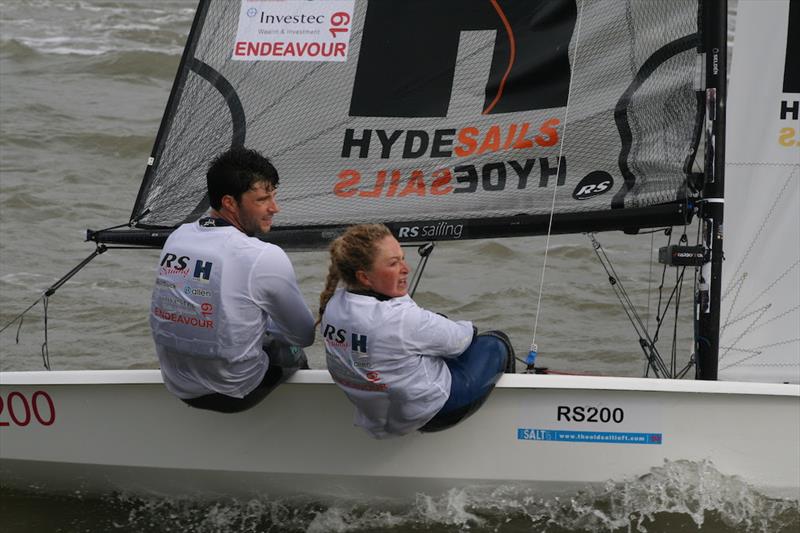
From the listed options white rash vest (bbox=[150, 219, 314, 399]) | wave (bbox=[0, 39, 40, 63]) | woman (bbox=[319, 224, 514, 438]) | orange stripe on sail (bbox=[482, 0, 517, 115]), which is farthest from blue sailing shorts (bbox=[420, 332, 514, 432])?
wave (bbox=[0, 39, 40, 63])

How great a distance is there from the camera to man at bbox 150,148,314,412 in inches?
123

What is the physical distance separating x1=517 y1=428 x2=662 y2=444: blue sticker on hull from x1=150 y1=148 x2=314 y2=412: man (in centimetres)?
67

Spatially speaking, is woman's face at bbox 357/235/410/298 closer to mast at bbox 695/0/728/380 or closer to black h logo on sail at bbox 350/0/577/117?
black h logo on sail at bbox 350/0/577/117

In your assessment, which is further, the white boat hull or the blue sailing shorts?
the white boat hull

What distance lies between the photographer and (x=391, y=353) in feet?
10.1

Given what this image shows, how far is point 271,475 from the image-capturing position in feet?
11.6

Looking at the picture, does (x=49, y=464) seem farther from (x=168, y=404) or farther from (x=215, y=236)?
(x=215, y=236)

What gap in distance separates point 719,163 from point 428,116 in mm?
885

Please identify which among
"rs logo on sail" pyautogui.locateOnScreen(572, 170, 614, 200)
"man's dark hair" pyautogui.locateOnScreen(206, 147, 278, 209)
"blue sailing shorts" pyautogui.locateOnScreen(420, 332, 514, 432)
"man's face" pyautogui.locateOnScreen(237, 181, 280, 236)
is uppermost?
"rs logo on sail" pyautogui.locateOnScreen(572, 170, 614, 200)

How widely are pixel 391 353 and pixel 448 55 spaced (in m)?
1.15

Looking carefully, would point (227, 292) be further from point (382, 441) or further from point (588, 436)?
point (588, 436)

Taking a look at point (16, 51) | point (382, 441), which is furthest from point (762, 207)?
point (16, 51)

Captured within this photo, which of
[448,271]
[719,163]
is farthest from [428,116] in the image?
[448,271]

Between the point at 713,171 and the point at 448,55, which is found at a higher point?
the point at 448,55
